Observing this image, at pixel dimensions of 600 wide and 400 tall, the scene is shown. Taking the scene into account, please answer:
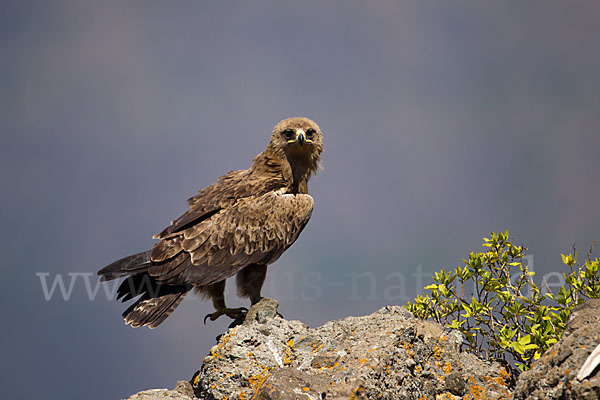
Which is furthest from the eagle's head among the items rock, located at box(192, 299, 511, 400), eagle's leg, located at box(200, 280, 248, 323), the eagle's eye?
rock, located at box(192, 299, 511, 400)

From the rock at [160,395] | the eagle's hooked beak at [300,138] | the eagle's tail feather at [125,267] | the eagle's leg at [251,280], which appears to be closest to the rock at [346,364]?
the rock at [160,395]

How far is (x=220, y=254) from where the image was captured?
7.38 meters

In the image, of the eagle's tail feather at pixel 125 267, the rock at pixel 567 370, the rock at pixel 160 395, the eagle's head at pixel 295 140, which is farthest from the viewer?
the eagle's head at pixel 295 140

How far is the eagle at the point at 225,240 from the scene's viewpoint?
726 centimetres

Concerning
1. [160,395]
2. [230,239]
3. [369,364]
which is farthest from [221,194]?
[369,364]

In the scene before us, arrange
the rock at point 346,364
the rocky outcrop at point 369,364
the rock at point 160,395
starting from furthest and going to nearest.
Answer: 1. the rock at point 160,395
2. the rock at point 346,364
3. the rocky outcrop at point 369,364

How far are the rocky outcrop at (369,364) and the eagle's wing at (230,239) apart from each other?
789 mm

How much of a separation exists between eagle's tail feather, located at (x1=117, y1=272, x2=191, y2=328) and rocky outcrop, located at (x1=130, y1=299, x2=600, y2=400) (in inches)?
36.8

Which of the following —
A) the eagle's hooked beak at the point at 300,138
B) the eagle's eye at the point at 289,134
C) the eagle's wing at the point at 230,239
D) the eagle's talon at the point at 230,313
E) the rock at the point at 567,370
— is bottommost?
the rock at the point at 567,370

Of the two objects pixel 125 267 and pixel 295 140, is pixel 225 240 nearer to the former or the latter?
pixel 125 267

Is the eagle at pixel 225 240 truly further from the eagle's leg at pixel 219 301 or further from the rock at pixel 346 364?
the rock at pixel 346 364

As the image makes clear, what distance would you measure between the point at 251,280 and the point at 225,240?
60cm

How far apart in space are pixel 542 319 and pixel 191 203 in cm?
454

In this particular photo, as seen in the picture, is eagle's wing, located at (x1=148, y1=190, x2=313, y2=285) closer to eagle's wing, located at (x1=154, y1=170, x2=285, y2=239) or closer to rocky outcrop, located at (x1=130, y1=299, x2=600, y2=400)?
eagle's wing, located at (x1=154, y1=170, x2=285, y2=239)
